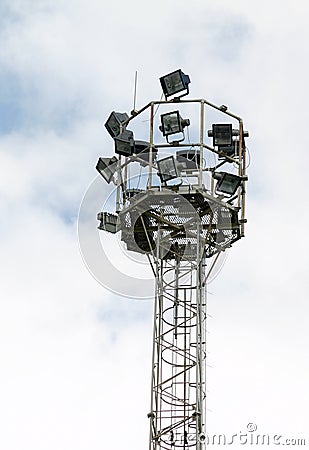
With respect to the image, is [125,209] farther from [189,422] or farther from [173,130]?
[189,422]

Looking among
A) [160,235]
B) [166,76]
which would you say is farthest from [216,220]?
[166,76]

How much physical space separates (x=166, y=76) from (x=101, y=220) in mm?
3731

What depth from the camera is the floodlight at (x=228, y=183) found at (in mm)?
27484

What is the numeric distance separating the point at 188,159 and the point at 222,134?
39.2 inches

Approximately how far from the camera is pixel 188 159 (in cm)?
2783

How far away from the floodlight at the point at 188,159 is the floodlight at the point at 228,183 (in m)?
0.69

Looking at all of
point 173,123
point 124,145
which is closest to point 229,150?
point 173,123

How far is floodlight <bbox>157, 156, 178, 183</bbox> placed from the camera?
27.1 metres

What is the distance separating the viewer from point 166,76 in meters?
28.1

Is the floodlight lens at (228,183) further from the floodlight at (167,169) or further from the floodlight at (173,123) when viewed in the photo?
the floodlight at (173,123)

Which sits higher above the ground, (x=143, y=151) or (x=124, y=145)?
(x=124, y=145)

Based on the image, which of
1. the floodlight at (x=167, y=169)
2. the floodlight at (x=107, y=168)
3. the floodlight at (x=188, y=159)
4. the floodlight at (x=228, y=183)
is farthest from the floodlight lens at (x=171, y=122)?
the floodlight at (x=107, y=168)

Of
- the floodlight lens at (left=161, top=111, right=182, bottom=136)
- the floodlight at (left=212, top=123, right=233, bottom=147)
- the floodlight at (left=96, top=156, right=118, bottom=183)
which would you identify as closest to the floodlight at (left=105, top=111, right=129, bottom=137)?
the floodlight at (left=96, top=156, right=118, bottom=183)

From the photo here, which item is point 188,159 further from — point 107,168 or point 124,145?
point 107,168
